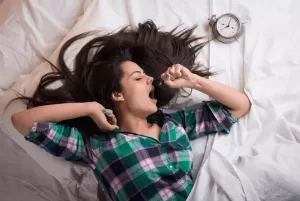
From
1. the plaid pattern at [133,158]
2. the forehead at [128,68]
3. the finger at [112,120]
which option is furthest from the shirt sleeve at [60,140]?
the forehead at [128,68]

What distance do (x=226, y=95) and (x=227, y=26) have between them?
0.31 metres

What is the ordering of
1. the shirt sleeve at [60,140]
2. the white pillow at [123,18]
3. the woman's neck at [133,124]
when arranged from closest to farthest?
the shirt sleeve at [60,140], the woman's neck at [133,124], the white pillow at [123,18]

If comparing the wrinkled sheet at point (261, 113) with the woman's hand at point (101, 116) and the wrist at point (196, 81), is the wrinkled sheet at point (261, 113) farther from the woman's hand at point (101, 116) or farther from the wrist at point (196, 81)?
the woman's hand at point (101, 116)

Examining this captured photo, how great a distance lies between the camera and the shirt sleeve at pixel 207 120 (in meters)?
1.10

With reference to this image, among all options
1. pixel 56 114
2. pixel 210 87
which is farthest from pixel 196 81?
pixel 56 114

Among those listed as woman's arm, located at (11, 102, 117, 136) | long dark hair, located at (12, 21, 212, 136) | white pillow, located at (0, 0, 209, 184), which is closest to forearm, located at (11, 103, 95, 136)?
woman's arm, located at (11, 102, 117, 136)

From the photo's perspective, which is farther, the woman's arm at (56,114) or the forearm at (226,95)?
the forearm at (226,95)

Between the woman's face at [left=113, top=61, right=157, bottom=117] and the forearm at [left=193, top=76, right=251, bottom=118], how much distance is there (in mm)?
156

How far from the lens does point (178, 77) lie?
1021 millimetres

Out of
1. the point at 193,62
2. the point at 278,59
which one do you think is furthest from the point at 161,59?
the point at 278,59

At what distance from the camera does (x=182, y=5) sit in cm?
132

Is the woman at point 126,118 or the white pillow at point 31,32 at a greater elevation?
the white pillow at point 31,32

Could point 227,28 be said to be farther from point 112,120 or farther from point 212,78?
point 112,120

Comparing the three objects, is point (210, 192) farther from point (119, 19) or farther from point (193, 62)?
point (119, 19)
